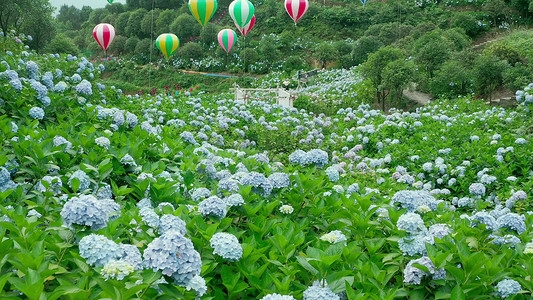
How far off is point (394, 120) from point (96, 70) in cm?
521

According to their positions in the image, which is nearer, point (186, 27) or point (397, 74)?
point (397, 74)

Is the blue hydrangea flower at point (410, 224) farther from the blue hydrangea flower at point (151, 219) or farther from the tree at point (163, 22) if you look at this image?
the tree at point (163, 22)

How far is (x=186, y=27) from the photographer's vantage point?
3612 cm

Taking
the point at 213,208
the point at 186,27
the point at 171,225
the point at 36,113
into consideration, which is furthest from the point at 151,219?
the point at 186,27

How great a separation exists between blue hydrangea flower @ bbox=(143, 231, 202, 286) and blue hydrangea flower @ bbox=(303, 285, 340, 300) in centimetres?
40

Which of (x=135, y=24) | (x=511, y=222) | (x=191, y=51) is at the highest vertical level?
(x=135, y=24)

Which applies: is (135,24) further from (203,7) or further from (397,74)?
(397,74)

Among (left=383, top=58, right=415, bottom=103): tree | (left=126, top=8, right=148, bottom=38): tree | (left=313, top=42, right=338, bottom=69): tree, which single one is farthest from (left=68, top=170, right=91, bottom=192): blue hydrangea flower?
(left=126, top=8, right=148, bottom=38): tree

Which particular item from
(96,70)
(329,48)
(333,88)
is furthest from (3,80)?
(329,48)

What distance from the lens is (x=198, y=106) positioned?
7.30 m

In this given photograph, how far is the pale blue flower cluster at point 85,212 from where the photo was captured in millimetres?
1603

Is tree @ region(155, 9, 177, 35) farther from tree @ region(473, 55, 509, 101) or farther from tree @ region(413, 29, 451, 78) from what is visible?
tree @ region(473, 55, 509, 101)

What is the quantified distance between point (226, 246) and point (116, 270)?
0.43 m

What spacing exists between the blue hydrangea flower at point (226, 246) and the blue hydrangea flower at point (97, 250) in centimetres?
36
